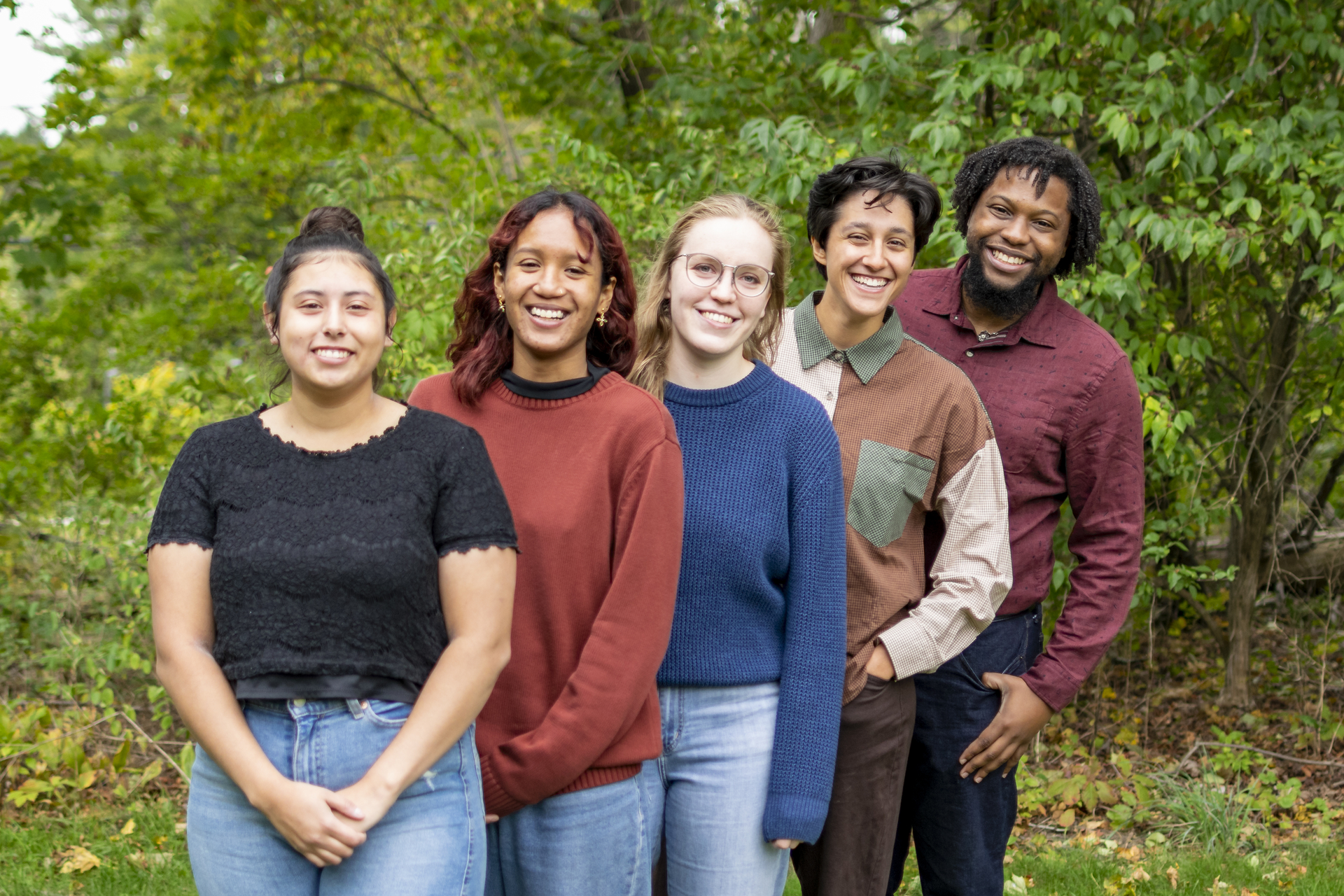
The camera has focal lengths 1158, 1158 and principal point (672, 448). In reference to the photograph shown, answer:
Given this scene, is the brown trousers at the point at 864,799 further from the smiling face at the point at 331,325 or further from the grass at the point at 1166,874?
the grass at the point at 1166,874

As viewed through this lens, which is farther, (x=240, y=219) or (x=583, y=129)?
(x=240, y=219)

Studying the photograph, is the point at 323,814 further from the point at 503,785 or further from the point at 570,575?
the point at 570,575

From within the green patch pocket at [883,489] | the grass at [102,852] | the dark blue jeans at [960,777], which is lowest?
the grass at [102,852]

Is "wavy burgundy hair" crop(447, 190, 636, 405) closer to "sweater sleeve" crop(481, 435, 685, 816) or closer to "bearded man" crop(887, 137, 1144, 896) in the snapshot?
"sweater sleeve" crop(481, 435, 685, 816)

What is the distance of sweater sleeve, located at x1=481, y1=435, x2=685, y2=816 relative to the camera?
1.92 m

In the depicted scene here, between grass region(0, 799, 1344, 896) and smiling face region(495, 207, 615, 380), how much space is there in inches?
99.8

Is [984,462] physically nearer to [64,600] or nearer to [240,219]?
[64,600]

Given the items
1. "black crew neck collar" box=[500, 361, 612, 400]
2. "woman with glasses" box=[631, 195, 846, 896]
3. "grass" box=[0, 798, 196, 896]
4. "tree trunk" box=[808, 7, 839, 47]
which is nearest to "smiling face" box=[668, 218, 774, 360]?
"woman with glasses" box=[631, 195, 846, 896]

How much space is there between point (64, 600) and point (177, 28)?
4468 millimetres

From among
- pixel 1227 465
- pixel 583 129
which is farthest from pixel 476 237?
pixel 1227 465

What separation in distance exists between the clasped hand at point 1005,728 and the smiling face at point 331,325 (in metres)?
1.62

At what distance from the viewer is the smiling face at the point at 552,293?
2.10 metres

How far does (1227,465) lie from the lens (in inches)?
222

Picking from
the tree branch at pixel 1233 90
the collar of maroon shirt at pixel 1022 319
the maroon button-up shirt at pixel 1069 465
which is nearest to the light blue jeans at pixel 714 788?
the maroon button-up shirt at pixel 1069 465
